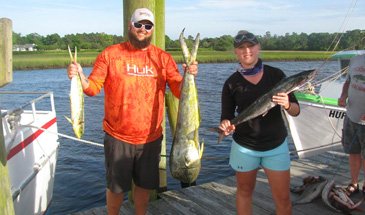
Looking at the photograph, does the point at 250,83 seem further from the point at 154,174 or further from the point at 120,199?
the point at 120,199

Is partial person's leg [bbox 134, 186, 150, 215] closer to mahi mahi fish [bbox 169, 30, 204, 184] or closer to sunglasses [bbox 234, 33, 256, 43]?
mahi mahi fish [bbox 169, 30, 204, 184]

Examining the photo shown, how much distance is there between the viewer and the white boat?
4340 mm

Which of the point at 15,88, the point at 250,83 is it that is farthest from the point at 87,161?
the point at 15,88

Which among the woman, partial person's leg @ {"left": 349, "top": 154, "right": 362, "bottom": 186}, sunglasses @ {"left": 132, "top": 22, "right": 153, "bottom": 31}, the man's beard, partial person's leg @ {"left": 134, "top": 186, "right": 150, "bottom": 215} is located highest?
sunglasses @ {"left": 132, "top": 22, "right": 153, "bottom": 31}

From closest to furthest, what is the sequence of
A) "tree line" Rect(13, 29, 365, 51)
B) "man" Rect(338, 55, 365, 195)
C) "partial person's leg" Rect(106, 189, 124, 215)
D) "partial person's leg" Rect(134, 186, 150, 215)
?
"partial person's leg" Rect(106, 189, 124, 215) < "partial person's leg" Rect(134, 186, 150, 215) < "man" Rect(338, 55, 365, 195) < "tree line" Rect(13, 29, 365, 51)

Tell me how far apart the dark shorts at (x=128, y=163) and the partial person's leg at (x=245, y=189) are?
2.78 feet

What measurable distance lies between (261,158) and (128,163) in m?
1.24

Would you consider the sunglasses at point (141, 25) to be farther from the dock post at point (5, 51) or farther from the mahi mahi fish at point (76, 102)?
the dock post at point (5, 51)

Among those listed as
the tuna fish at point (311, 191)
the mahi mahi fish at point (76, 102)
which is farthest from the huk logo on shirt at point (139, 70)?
the tuna fish at point (311, 191)

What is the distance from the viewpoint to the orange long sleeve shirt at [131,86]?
331 centimetres

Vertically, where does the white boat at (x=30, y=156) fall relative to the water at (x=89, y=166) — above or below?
above

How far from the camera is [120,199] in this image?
361cm

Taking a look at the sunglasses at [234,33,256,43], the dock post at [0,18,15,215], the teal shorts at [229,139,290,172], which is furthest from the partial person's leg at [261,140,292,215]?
the dock post at [0,18,15,215]

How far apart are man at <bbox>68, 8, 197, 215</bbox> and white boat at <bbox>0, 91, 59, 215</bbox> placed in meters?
1.53
